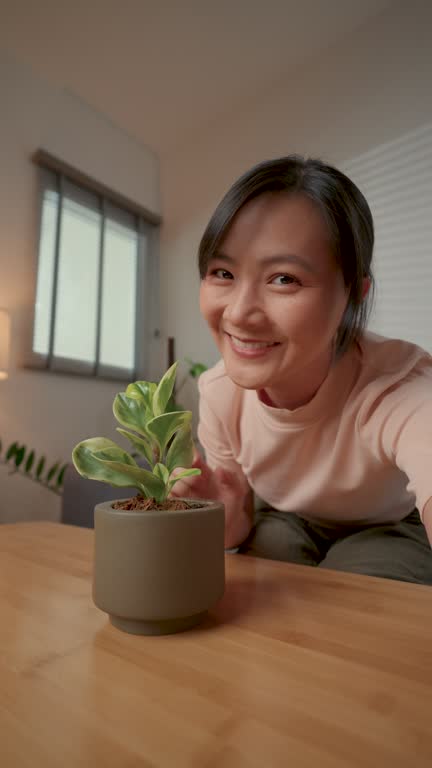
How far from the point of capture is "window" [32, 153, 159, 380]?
2.38m

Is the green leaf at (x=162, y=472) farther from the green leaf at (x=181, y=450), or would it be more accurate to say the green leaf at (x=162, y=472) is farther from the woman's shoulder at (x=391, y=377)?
the woman's shoulder at (x=391, y=377)

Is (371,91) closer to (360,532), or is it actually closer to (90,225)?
(90,225)

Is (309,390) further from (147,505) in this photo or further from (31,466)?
(31,466)

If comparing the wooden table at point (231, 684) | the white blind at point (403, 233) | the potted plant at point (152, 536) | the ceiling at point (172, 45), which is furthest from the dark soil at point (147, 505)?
the ceiling at point (172, 45)

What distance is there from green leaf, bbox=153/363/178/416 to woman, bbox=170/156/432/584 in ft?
0.48

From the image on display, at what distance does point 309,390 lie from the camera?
71 cm

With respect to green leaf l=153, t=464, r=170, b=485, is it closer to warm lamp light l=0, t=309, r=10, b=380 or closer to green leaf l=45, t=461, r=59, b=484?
warm lamp light l=0, t=309, r=10, b=380

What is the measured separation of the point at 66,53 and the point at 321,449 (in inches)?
100

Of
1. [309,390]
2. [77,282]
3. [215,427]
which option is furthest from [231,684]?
[77,282]

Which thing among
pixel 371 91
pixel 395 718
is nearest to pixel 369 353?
pixel 395 718

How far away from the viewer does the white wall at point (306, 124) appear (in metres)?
2.11

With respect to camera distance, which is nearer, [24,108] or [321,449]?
[321,449]

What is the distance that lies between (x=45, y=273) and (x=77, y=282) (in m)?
0.19

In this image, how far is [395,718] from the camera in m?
0.26
